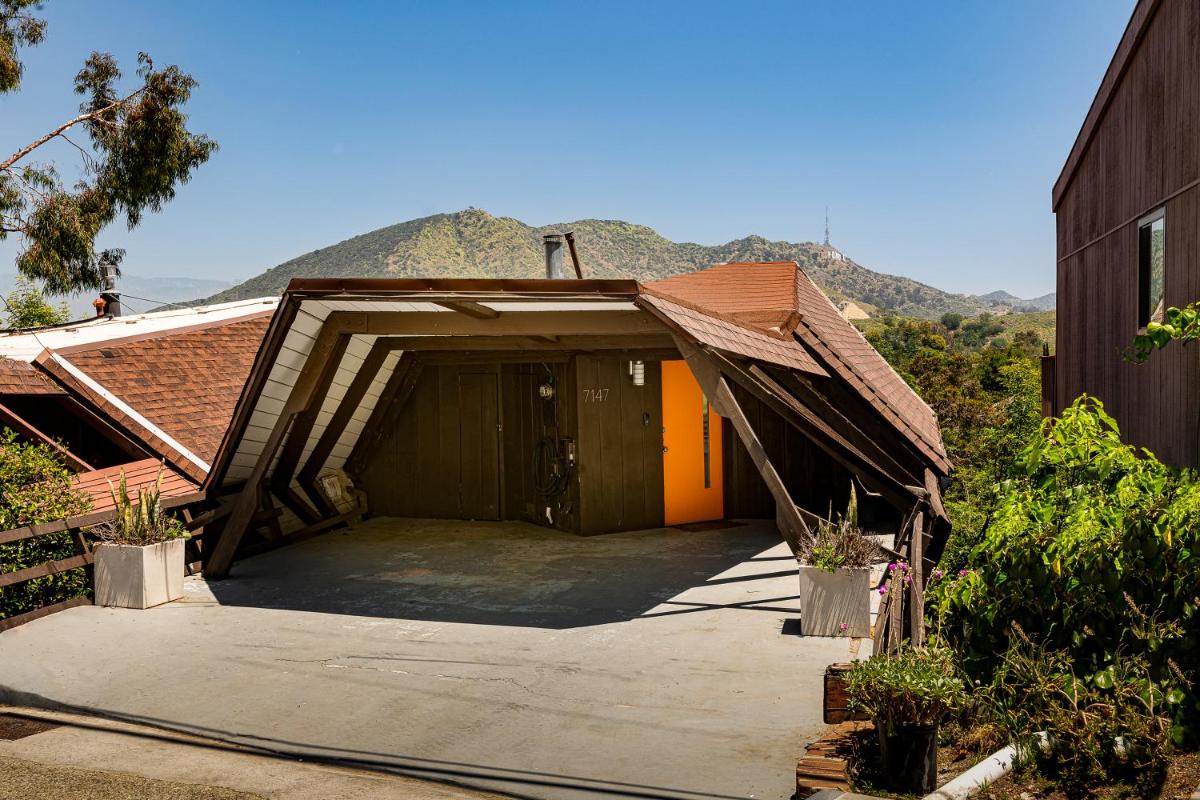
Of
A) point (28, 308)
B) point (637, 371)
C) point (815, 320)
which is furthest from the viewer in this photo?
point (28, 308)

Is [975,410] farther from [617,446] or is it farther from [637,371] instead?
[617,446]

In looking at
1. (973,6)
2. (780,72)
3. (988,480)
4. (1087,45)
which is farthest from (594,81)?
(988,480)

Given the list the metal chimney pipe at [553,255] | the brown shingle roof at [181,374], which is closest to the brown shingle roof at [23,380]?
the brown shingle roof at [181,374]

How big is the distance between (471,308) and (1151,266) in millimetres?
6794

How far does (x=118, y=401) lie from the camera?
401 inches

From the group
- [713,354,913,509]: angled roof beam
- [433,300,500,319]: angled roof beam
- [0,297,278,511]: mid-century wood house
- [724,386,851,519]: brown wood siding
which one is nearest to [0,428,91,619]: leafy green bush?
[0,297,278,511]: mid-century wood house

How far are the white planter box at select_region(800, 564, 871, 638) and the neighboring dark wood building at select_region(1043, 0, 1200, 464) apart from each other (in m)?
3.25

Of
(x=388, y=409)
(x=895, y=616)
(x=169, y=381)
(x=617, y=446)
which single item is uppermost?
(x=169, y=381)

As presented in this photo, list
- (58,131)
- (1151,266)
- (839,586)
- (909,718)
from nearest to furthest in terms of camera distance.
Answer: (909,718)
(839,586)
(1151,266)
(58,131)

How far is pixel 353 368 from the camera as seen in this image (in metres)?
10.5

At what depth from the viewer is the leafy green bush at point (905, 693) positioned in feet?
12.8

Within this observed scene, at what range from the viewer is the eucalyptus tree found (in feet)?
77.9

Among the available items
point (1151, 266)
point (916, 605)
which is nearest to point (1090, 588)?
point (916, 605)

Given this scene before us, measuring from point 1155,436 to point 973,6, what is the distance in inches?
1105
